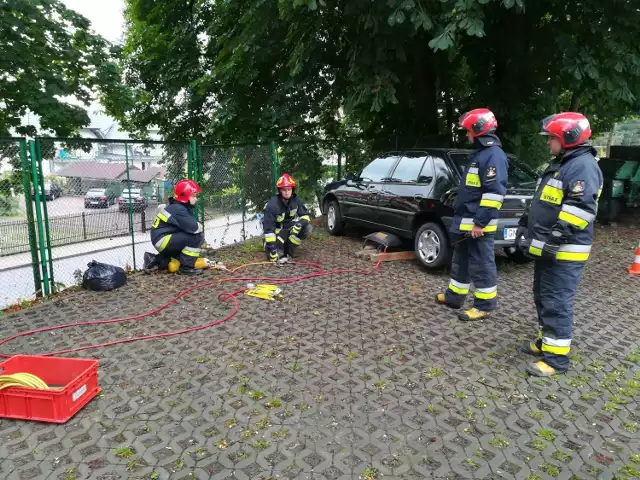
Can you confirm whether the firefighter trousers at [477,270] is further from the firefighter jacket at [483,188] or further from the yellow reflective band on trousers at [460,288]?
the firefighter jacket at [483,188]

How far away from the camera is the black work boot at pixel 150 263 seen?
21.7 feet

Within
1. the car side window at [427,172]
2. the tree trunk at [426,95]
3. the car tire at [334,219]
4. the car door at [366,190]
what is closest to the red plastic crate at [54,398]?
the car side window at [427,172]

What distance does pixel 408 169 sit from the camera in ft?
23.2

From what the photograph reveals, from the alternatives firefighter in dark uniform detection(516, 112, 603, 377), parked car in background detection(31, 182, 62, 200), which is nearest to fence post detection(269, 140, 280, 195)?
parked car in background detection(31, 182, 62, 200)

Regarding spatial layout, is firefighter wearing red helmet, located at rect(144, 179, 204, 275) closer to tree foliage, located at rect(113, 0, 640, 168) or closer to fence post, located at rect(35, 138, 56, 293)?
fence post, located at rect(35, 138, 56, 293)

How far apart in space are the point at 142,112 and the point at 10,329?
1005 cm

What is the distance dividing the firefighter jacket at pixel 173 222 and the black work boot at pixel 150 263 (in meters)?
0.36

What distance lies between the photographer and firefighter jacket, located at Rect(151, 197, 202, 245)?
634 cm

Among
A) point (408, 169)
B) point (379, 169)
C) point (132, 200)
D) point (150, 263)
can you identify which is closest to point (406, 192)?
point (408, 169)

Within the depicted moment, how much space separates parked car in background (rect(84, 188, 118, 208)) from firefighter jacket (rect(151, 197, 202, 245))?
2.14 ft

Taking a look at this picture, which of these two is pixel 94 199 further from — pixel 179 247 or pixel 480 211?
pixel 480 211

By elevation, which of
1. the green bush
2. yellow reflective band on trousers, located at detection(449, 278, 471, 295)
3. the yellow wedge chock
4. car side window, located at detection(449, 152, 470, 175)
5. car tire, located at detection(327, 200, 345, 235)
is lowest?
the yellow wedge chock

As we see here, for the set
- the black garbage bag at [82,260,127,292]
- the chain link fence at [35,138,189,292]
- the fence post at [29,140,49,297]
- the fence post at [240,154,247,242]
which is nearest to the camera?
the fence post at [29,140,49,297]

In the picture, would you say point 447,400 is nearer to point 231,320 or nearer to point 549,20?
point 231,320
